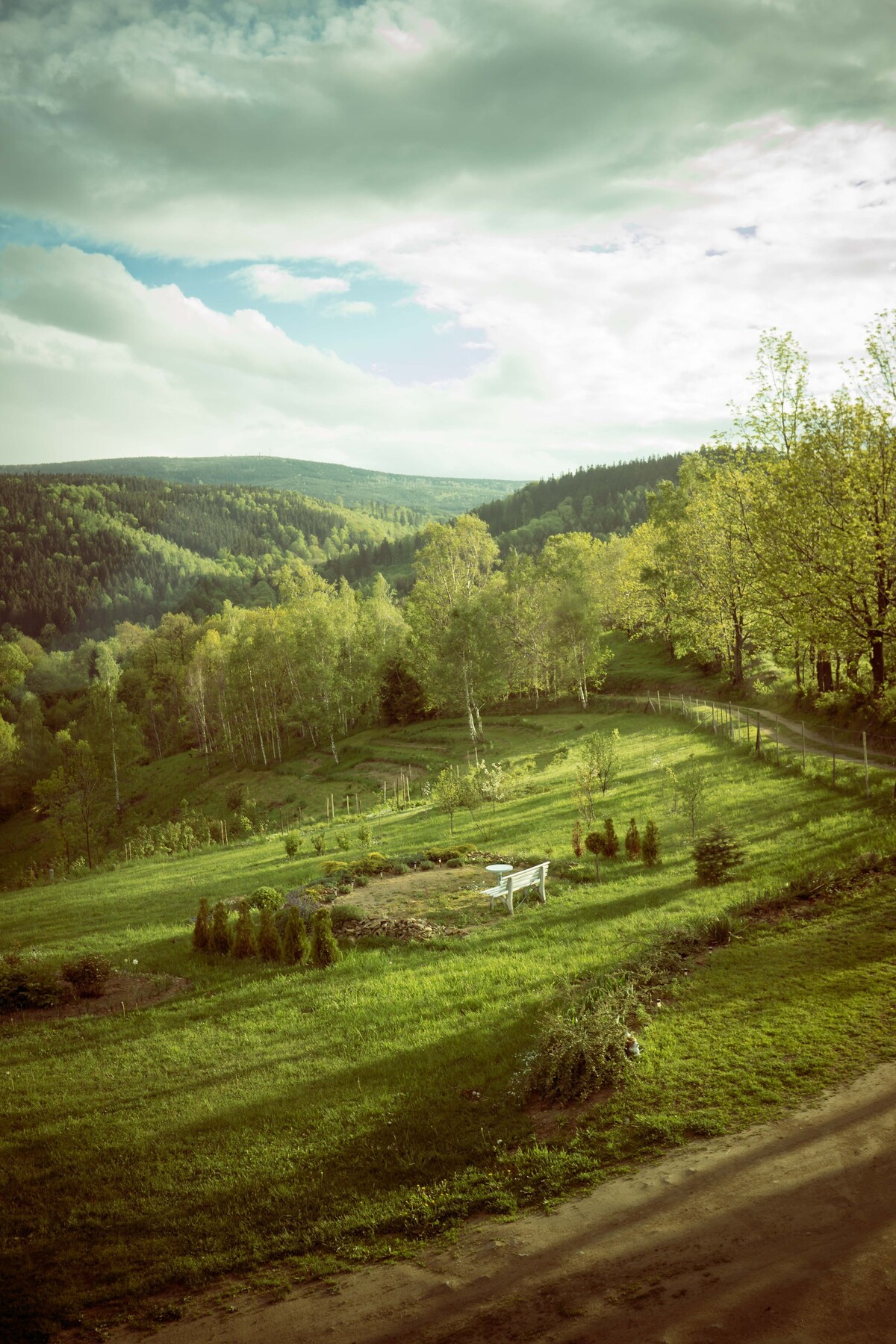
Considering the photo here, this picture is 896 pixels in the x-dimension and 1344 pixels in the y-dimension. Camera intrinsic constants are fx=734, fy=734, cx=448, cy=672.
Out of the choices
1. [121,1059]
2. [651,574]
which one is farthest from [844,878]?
[651,574]

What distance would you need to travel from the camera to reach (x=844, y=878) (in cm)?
1508

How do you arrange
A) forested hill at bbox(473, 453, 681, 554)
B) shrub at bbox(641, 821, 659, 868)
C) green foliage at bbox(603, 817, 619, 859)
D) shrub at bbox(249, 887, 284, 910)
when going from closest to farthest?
shrub at bbox(641, 821, 659, 868)
shrub at bbox(249, 887, 284, 910)
green foliage at bbox(603, 817, 619, 859)
forested hill at bbox(473, 453, 681, 554)

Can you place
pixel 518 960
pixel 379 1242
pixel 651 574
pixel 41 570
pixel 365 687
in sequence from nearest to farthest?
pixel 379 1242 < pixel 518 960 < pixel 651 574 < pixel 365 687 < pixel 41 570

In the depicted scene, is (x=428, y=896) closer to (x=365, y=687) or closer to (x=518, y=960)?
(x=518, y=960)

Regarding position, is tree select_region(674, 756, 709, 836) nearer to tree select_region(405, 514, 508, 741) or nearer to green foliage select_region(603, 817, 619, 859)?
green foliage select_region(603, 817, 619, 859)

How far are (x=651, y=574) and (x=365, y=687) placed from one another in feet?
97.9

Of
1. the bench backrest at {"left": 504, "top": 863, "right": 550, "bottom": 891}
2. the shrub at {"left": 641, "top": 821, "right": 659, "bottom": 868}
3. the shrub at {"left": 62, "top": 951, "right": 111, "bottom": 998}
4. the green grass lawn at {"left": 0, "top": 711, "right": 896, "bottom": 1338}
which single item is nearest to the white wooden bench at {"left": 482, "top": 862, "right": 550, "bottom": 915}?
the bench backrest at {"left": 504, "top": 863, "right": 550, "bottom": 891}

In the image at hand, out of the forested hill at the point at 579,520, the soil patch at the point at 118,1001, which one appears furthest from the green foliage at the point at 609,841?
the forested hill at the point at 579,520

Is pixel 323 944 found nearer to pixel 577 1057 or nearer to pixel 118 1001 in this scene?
pixel 118 1001

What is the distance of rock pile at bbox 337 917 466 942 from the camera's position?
16547 mm

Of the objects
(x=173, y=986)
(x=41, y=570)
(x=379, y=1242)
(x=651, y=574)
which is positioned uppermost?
(x=41, y=570)

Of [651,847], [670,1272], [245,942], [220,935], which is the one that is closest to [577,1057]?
[670,1272]

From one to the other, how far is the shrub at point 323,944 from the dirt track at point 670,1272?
9077 mm

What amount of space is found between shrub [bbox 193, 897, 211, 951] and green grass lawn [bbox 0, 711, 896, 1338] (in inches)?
15.3
